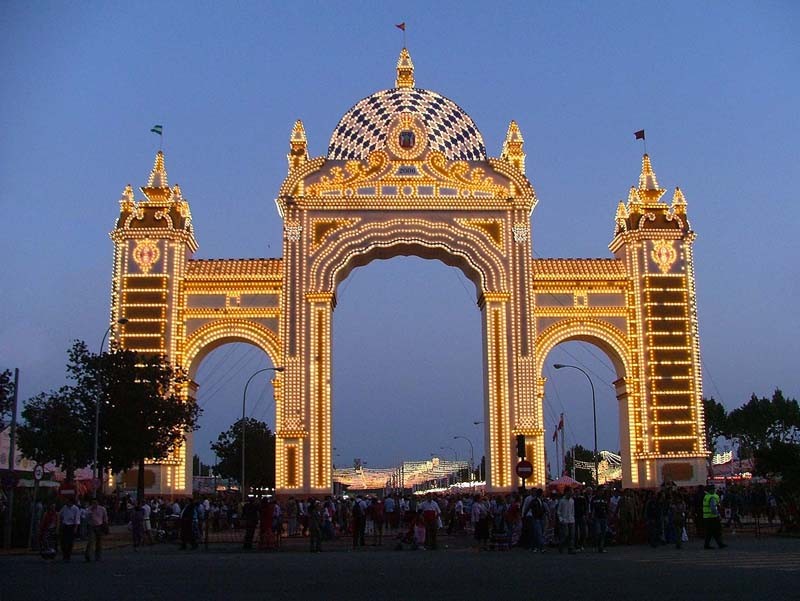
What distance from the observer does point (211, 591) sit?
1650 cm

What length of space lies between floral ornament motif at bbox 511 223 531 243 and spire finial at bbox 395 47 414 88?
11.5 meters

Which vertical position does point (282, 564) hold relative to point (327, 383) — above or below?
below

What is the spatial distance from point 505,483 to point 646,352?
10.2 m

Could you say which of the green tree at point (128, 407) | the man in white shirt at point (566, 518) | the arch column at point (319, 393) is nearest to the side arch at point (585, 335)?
the arch column at point (319, 393)

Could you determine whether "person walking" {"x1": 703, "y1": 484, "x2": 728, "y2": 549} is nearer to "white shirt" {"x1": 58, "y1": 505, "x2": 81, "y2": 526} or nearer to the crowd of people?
the crowd of people

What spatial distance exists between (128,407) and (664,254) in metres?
28.7

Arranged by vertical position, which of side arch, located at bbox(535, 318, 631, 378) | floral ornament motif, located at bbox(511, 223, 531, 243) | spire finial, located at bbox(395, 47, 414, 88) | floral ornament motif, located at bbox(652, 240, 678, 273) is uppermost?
spire finial, located at bbox(395, 47, 414, 88)

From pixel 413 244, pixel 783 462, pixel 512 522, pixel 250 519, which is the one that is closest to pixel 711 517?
pixel 512 522

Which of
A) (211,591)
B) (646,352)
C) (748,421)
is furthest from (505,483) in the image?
(748,421)

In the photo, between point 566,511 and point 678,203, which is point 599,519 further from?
point 678,203

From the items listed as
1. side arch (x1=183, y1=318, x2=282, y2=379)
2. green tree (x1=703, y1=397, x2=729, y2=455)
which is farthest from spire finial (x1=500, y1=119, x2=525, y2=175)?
green tree (x1=703, y1=397, x2=729, y2=455)

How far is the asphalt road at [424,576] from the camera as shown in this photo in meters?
15.6

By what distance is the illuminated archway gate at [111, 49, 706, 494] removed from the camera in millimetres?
50125

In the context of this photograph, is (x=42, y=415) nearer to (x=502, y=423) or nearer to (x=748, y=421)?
(x=502, y=423)
